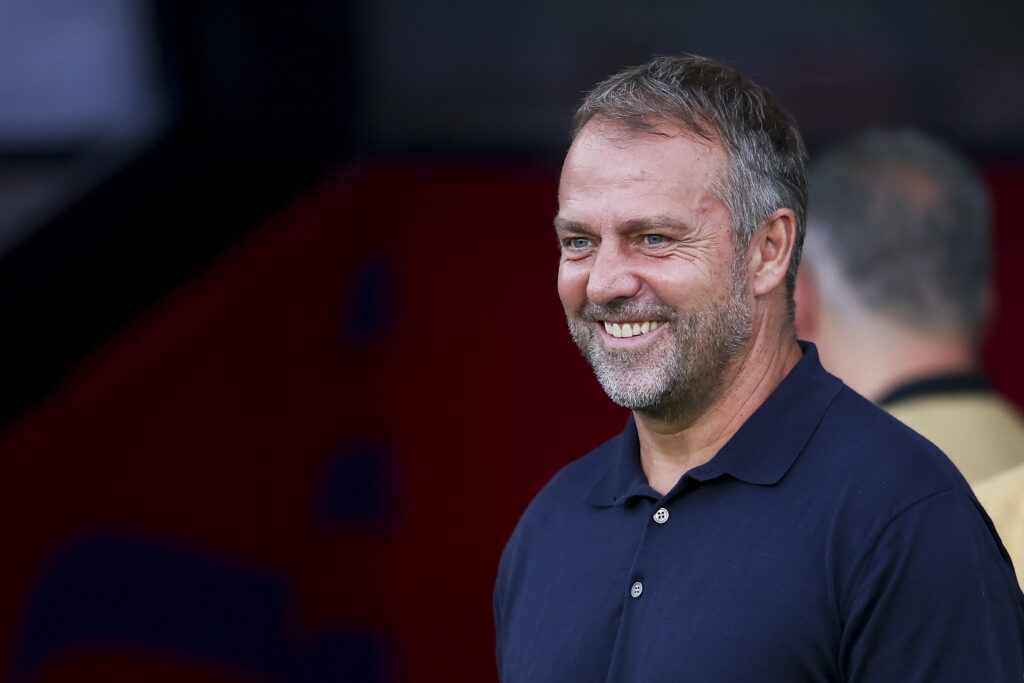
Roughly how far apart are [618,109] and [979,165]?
7.83ft

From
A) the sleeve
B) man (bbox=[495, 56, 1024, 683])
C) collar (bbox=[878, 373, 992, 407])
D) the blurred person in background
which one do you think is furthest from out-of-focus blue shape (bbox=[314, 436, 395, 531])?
the sleeve

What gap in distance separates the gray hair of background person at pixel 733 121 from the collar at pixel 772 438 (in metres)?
0.12

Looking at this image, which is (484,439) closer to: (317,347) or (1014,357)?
(317,347)

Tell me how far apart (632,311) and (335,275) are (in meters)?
2.25

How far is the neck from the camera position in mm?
1290

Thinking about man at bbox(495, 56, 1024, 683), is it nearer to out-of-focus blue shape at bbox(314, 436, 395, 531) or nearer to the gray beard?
the gray beard

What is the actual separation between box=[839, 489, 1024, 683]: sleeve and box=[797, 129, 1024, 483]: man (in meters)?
0.80

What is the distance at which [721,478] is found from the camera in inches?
48.7

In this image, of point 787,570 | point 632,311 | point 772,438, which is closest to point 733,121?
point 632,311

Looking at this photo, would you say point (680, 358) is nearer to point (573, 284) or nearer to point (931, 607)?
point (573, 284)

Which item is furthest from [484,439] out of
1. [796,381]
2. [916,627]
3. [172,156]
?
[916,627]

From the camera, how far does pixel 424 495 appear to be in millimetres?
3516

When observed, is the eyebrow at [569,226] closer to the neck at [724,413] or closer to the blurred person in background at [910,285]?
the neck at [724,413]

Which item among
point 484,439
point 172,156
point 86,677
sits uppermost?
point 172,156
